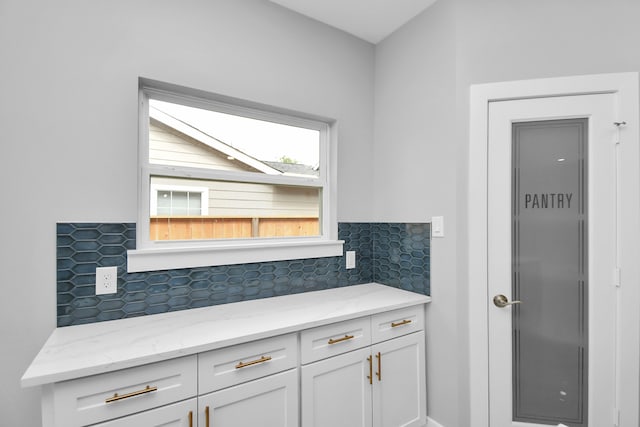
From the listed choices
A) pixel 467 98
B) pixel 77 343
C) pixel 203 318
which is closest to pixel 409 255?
pixel 467 98

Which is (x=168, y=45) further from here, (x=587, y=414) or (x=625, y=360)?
(x=587, y=414)

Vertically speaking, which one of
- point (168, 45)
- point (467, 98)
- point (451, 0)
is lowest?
point (467, 98)

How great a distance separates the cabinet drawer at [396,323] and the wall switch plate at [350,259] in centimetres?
58

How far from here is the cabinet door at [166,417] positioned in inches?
44.1

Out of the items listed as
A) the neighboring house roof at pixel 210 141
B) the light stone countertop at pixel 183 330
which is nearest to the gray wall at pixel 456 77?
the light stone countertop at pixel 183 330

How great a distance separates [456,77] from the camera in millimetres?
1893

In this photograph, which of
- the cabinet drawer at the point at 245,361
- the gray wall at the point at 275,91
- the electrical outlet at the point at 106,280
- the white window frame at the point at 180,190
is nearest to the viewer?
the cabinet drawer at the point at 245,361

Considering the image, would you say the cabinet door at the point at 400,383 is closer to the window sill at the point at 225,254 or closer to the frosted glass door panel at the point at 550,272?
the frosted glass door panel at the point at 550,272

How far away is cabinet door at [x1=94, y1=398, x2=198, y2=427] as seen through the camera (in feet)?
3.68

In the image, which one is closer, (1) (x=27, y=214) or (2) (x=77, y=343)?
(2) (x=77, y=343)

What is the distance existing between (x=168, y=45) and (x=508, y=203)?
2132 mm

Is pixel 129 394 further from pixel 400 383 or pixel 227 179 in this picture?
pixel 400 383

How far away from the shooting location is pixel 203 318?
158 centimetres

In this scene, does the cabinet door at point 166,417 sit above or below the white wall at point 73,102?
below
